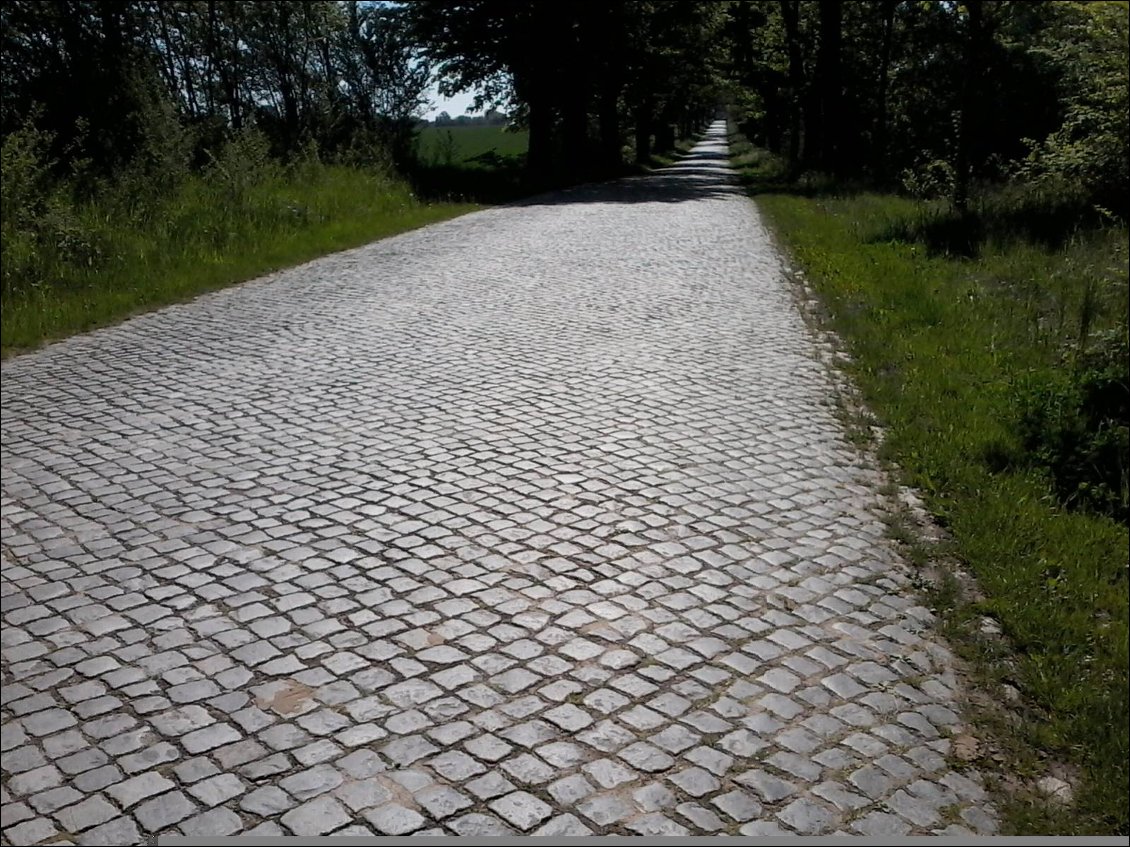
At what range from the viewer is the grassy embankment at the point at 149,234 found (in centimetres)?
1092

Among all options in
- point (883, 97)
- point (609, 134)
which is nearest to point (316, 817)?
Answer: point (883, 97)

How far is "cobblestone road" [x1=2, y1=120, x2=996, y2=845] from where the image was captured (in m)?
3.28

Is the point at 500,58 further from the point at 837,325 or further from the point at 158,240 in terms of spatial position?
the point at 837,325

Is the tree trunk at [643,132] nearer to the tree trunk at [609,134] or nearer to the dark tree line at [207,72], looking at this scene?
the tree trunk at [609,134]

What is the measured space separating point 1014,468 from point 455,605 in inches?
137

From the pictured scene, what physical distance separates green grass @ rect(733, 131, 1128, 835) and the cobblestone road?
30cm

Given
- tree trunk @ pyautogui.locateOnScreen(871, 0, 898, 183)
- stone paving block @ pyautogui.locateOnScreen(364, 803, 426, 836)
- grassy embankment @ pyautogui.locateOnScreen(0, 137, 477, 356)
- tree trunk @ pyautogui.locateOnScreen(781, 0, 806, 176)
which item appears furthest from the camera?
tree trunk @ pyautogui.locateOnScreen(781, 0, 806, 176)

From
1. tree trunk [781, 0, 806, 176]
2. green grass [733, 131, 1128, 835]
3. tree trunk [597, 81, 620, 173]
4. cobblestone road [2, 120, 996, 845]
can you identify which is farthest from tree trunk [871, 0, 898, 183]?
cobblestone road [2, 120, 996, 845]

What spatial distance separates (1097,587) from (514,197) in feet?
82.0

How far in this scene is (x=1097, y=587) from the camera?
175 inches

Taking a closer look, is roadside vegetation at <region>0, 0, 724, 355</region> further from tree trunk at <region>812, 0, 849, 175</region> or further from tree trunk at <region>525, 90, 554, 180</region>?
tree trunk at <region>812, 0, 849, 175</region>

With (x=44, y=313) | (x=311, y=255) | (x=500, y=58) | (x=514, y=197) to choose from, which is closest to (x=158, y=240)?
(x=311, y=255)

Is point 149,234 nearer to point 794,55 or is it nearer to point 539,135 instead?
point 539,135

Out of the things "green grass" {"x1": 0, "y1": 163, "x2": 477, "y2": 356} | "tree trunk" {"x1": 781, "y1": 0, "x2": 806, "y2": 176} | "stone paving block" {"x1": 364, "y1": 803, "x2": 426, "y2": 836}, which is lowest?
"stone paving block" {"x1": 364, "y1": 803, "x2": 426, "y2": 836}
